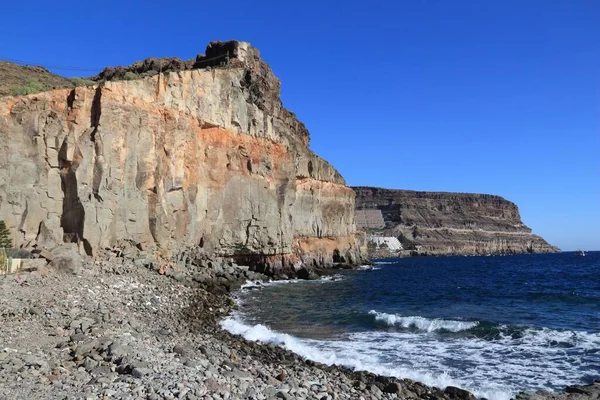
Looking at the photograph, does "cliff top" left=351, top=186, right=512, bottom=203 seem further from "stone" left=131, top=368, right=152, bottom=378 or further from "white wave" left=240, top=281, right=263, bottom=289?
"stone" left=131, top=368, right=152, bottom=378

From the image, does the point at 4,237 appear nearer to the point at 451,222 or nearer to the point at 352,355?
the point at 352,355

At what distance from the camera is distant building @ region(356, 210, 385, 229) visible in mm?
138125

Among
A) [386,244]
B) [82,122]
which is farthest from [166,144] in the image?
[386,244]

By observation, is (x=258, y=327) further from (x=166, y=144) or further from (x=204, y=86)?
(x=204, y=86)

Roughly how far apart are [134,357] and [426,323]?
43.4ft

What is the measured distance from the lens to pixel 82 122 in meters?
23.0

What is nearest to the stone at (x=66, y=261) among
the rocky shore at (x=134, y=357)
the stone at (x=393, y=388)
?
the rocky shore at (x=134, y=357)

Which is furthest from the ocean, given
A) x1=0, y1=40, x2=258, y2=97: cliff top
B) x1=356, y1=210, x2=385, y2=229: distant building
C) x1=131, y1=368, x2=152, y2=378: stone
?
x1=356, y1=210, x2=385, y2=229: distant building

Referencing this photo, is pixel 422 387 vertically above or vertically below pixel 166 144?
below

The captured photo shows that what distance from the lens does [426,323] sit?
758 inches

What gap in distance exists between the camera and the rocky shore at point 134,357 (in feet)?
27.0

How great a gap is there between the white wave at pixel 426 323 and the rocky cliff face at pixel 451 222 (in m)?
109

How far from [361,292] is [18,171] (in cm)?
2192

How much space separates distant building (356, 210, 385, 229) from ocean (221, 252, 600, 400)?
108m
